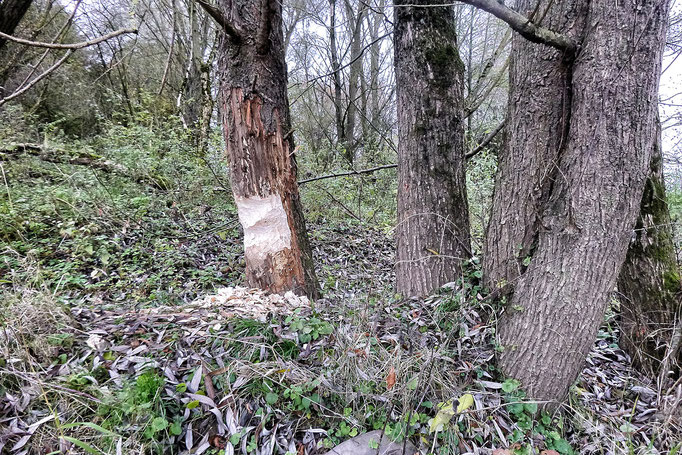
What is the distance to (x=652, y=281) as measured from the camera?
84.4 inches

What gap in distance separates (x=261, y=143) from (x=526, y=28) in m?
1.90

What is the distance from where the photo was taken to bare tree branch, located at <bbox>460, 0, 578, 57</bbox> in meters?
1.40

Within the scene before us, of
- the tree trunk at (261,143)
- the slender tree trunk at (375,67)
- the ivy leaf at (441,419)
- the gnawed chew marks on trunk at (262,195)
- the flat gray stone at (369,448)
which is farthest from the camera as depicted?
the slender tree trunk at (375,67)

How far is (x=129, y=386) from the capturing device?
159 cm

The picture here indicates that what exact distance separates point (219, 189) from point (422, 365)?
14.8ft

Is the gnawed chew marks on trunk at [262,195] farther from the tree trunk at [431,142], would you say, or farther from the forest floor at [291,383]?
the tree trunk at [431,142]

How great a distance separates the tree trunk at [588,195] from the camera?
1.57 metres

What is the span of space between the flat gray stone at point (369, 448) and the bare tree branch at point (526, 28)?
1.95 metres

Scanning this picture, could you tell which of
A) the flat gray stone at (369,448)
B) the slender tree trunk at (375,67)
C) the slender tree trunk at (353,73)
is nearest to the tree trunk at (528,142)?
the flat gray stone at (369,448)

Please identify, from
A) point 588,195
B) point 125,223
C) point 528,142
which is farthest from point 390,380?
point 125,223

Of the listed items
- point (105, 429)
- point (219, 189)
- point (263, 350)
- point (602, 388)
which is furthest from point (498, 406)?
point (219, 189)

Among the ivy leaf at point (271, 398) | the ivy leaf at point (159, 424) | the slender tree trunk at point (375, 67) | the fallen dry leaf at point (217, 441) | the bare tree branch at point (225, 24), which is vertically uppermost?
the slender tree trunk at point (375, 67)

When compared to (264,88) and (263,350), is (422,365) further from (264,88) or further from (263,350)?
(264,88)

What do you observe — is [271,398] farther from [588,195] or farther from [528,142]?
[528,142]
